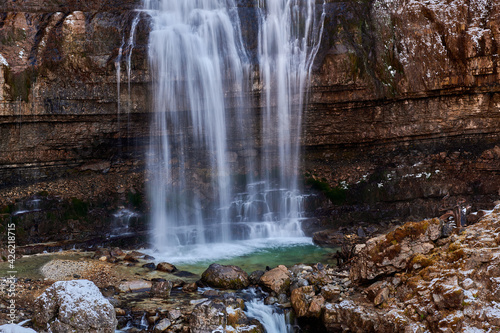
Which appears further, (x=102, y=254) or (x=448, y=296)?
(x=102, y=254)

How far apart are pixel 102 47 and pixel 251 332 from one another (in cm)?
1184

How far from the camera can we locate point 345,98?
16.5 meters

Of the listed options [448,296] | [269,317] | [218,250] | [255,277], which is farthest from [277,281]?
[218,250]

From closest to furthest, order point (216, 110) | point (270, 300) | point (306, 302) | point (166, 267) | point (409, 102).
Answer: point (306, 302), point (270, 300), point (166, 267), point (216, 110), point (409, 102)

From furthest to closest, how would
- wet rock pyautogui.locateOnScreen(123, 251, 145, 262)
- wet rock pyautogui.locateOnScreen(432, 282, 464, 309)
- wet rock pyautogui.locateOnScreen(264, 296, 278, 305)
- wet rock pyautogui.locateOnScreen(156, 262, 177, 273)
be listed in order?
1. wet rock pyautogui.locateOnScreen(123, 251, 145, 262)
2. wet rock pyautogui.locateOnScreen(156, 262, 177, 273)
3. wet rock pyautogui.locateOnScreen(264, 296, 278, 305)
4. wet rock pyautogui.locateOnScreen(432, 282, 464, 309)

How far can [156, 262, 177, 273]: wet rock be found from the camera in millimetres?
11672

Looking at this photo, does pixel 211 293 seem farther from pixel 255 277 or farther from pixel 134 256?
pixel 134 256

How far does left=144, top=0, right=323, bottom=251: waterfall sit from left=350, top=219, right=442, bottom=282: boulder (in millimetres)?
7439

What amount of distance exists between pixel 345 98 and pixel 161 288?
10.5 meters

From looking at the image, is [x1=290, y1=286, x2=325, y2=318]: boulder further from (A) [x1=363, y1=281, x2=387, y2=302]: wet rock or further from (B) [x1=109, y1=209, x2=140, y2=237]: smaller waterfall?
(B) [x1=109, y1=209, x2=140, y2=237]: smaller waterfall

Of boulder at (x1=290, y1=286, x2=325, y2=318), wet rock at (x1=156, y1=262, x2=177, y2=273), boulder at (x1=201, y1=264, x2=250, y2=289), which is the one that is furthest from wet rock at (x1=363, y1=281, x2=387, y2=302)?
wet rock at (x1=156, y1=262, x2=177, y2=273)

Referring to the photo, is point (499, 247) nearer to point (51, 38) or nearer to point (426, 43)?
point (426, 43)

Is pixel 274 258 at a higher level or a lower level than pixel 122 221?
lower

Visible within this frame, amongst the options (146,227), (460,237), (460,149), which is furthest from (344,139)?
(460,237)
